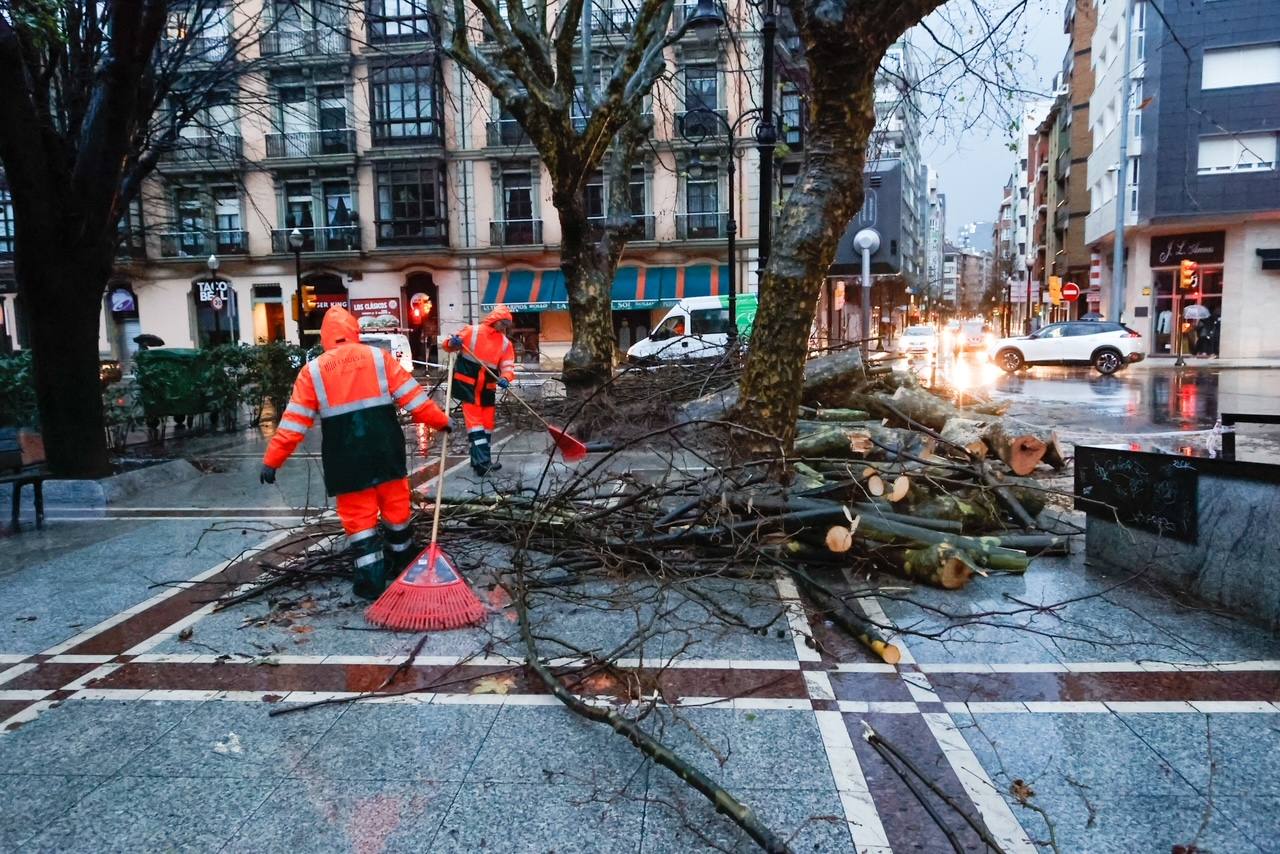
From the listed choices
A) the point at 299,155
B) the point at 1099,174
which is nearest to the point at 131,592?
the point at 299,155

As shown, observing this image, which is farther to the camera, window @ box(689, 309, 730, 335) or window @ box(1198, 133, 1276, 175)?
window @ box(1198, 133, 1276, 175)

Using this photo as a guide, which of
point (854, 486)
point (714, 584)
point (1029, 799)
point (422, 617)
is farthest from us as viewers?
point (854, 486)

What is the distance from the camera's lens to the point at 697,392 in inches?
470

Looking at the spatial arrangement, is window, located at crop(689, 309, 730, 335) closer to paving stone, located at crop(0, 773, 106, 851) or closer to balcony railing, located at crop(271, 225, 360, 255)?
balcony railing, located at crop(271, 225, 360, 255)

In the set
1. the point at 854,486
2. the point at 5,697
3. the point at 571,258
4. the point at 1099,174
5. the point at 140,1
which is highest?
the point at 1099,174

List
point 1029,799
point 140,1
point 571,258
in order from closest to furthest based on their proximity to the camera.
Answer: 1. point 1029,799
2. point 140,1
3. point 571,258

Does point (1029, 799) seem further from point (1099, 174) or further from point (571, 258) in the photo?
point (1099, 174)

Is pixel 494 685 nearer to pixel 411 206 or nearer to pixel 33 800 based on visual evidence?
pixel 33 800

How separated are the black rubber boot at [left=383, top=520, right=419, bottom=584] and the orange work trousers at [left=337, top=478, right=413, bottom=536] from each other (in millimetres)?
59

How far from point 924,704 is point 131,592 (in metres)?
4.81

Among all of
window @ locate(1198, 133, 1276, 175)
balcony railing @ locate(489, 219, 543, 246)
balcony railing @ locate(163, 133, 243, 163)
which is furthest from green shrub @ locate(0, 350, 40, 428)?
window @ locate(1198, 133, 1276, 175)

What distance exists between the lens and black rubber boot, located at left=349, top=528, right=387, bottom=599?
192 inches

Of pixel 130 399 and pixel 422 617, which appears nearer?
pixel 422 617

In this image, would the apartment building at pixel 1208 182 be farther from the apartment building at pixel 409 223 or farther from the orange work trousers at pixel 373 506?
the orange work trousers at pixel 373 506
